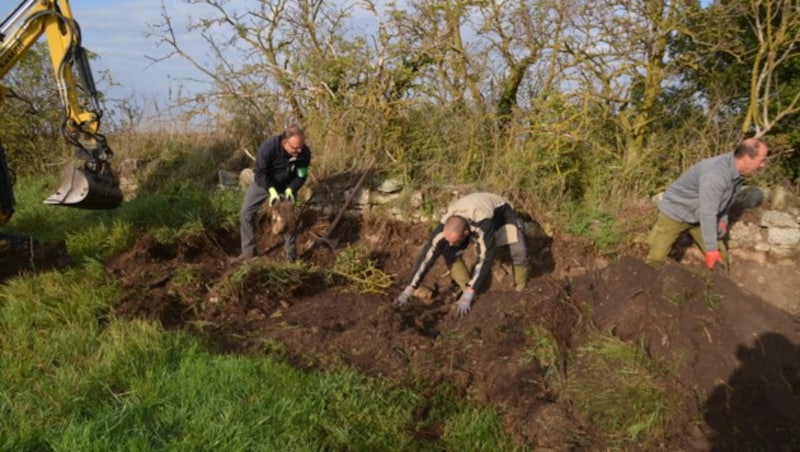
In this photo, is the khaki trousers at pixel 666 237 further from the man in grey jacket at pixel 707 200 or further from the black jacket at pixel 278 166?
the black jacket at pixel 278 166

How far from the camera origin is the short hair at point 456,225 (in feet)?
16.6

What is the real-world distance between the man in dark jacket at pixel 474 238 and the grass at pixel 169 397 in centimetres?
159

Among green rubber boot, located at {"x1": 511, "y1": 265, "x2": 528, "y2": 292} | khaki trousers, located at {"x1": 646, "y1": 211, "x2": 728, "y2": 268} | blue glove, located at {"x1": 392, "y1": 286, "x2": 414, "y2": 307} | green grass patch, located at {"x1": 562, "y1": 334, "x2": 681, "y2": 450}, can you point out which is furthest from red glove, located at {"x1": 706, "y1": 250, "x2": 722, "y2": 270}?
blue glove, located at {"x1": 392, "y1": 286, "x2": 414, "y2": 307}

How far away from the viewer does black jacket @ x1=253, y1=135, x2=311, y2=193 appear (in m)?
6.14

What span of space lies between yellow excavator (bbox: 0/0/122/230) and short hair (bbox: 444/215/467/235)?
11.4 ft

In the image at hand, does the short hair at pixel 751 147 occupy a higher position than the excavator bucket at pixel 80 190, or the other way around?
the excavator bucket at pixel 80 190

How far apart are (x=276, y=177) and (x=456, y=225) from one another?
2.42m

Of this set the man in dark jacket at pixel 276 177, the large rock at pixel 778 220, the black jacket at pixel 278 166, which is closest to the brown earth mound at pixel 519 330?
the man in dark jacket at pixel 276 177

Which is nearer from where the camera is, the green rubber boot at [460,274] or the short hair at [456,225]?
the short hair at [456,225]

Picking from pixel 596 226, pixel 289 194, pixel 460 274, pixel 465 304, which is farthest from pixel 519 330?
pixel 289 194

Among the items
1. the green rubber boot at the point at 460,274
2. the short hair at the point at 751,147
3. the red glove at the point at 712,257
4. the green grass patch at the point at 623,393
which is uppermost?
the short hair at the point at 751,147

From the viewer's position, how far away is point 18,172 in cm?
952

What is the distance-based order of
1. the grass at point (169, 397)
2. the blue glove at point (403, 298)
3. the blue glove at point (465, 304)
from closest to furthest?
the grass at point (169, 397)
the blue glove at point (465, 304)
the blue glove at point (403, 298)

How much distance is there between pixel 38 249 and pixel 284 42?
4678mm
